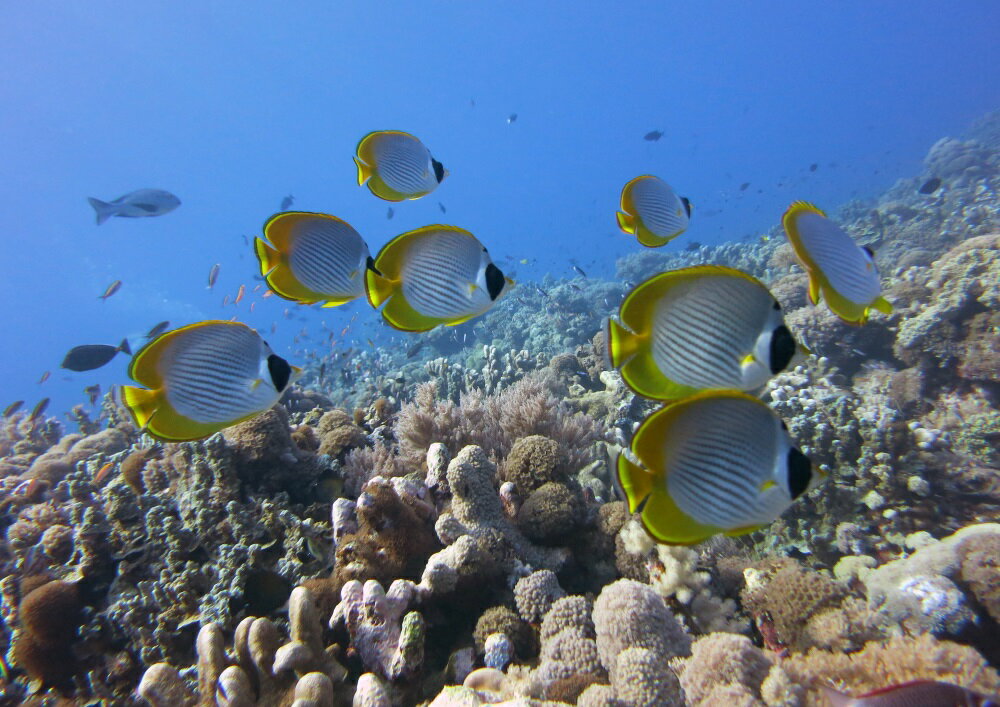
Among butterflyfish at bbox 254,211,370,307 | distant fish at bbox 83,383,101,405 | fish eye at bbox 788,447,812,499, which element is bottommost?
fish eye at bbox 788,447,812,499

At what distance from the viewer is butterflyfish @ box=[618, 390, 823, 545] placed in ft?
4.20

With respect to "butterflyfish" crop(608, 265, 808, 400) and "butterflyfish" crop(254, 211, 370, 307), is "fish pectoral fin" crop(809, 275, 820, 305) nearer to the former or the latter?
"butterflyfish" crop(608, 265, 808, 400)

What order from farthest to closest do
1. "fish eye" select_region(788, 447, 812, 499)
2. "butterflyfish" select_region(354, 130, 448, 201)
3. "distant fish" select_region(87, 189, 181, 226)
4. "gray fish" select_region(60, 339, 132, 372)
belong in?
"distant fish" select_region(87, 189, 181, 226)
"gray fish" select_region(60, 339, 132, 372)
"butterflyfish" select_region(354, 130, 448, 201)
"fish eye" select_region(788, 447, 812, 499)

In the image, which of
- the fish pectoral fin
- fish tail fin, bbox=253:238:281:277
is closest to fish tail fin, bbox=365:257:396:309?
fish tail fin, bbox=253:238:281:277

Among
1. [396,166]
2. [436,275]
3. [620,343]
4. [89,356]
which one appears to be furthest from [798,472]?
[89,356]

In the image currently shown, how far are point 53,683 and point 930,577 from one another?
5.91 m

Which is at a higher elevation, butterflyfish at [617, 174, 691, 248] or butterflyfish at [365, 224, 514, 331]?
butterflyfish at [617, 174, 691, 248]

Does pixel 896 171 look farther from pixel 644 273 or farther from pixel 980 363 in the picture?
pixel 980 363

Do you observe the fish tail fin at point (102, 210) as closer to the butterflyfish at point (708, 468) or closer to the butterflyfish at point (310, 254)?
the butterflyfish at point (310, 254)

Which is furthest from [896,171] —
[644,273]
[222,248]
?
[222,248]

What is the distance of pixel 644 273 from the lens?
78.2 ft

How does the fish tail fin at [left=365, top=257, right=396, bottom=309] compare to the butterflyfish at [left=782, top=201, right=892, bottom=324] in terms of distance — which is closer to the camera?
the butterflyfish at [left=782, top=201, right=892, bottom=324]

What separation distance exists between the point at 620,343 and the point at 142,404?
181 cm

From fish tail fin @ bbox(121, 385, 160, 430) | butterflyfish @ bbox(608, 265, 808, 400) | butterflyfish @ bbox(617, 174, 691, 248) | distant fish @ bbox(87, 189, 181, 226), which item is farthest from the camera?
distant fish @ bbox(87, 189, 181, 226)
